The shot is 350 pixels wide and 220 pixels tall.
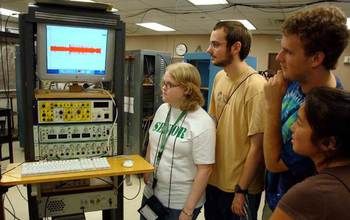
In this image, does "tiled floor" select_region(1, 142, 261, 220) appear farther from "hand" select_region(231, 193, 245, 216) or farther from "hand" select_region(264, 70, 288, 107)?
"hand" select_region(264, 70, 288, 107)

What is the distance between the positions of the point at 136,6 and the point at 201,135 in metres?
5.10

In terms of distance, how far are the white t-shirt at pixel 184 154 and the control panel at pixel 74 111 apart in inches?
18.0

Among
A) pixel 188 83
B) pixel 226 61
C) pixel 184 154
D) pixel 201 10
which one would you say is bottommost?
pixel 184 154

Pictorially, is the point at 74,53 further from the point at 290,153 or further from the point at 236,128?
the point at 290,153

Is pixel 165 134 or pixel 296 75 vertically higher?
pixel 296 75

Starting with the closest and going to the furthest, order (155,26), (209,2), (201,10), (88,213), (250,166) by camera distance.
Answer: (250,166), (88,213), (209,2), (201,10), (155,26)

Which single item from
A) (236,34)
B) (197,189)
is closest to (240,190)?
(197,189)

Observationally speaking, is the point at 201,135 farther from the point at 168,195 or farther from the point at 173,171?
the point at 168,195

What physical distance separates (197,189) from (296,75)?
78 centimetres

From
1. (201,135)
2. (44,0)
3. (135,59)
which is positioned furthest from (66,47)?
(135,59)

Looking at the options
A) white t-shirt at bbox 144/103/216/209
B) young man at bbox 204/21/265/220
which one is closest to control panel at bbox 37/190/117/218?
white t-shirt at bbox 144/103/216/209

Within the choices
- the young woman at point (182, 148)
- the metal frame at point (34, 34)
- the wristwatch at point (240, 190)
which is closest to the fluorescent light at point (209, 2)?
the metal frame at point (34, 34)

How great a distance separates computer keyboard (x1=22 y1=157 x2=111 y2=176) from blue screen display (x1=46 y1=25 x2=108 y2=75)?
0.54 meters

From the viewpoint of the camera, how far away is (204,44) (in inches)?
392
